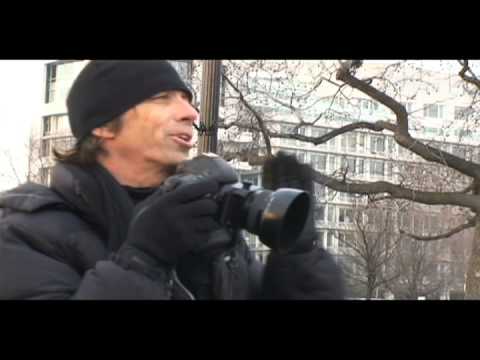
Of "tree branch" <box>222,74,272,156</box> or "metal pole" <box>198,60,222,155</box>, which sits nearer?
"metal pole" <box>198,60,222,155</box>

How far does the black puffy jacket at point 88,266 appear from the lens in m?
1.75

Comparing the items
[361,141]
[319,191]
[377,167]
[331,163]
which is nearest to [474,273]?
[377,167]

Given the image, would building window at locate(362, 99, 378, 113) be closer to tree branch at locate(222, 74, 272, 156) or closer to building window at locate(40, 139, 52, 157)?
tree branch at locate(222, 74, 272, 156)

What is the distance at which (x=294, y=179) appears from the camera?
6.74 feet

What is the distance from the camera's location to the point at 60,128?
204 centimetres

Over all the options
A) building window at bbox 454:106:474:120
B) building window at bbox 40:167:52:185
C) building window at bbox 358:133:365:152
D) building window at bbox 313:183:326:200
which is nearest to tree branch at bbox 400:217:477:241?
building window at bbox 358:133:365:152

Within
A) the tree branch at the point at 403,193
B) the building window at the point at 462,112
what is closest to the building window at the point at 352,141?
the tree branch at the point at 403,193

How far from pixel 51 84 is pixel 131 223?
706 millimetres

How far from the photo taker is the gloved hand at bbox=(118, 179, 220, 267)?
69.4 inches
